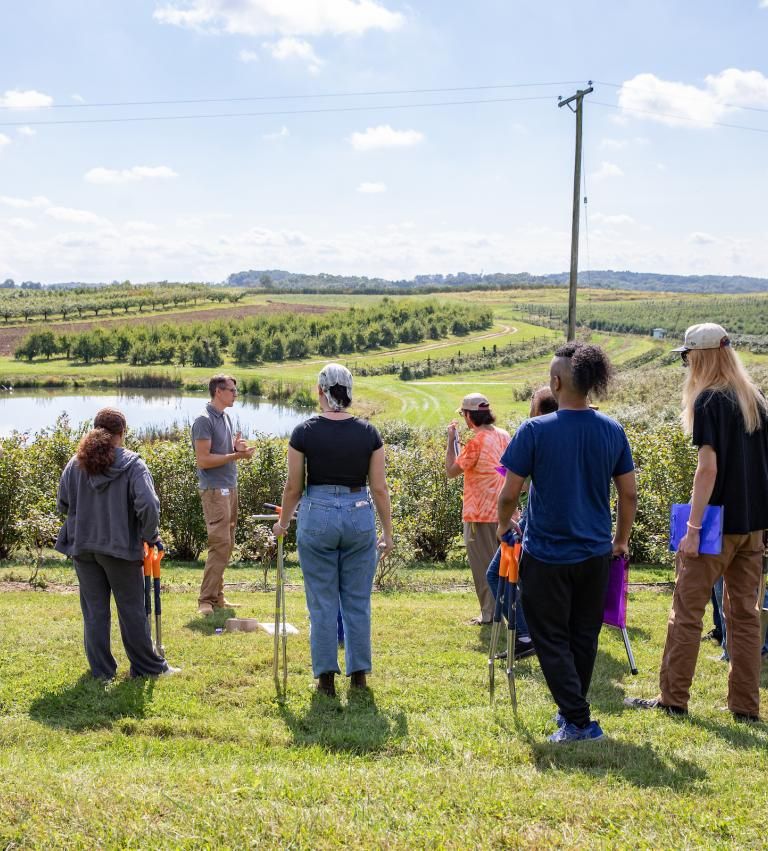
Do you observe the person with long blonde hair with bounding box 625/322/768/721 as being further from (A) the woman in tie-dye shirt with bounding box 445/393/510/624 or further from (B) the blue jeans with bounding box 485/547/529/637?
(A) the woman in tie-dye shirt with bounding box 445/393/510/624

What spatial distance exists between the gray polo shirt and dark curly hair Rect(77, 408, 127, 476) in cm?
181

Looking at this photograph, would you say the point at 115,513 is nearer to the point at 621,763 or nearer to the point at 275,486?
the point at 621,763

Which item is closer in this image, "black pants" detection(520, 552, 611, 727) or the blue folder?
"black pants" detection(520, 552, 611, 727)

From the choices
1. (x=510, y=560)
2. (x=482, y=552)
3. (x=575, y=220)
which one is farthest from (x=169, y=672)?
(x=575, y=220)

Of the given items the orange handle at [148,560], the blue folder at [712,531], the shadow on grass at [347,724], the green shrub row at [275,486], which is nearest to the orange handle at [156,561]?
the orange handle at [148,560]

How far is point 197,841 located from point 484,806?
1.22 metres

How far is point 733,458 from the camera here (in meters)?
4.86

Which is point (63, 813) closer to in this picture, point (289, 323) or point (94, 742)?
point (94, 742)

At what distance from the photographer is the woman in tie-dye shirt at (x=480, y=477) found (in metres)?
6.82

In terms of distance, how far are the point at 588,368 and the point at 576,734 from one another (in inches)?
78.3

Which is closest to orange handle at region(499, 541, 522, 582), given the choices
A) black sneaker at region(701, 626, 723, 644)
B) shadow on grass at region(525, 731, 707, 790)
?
shadow on grass at region(525, 731, 707, 790)

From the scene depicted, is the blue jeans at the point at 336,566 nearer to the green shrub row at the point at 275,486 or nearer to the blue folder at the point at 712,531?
the blue folder at the point at 712,531

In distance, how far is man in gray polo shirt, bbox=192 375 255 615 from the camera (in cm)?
753

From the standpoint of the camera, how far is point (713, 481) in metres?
4.80
